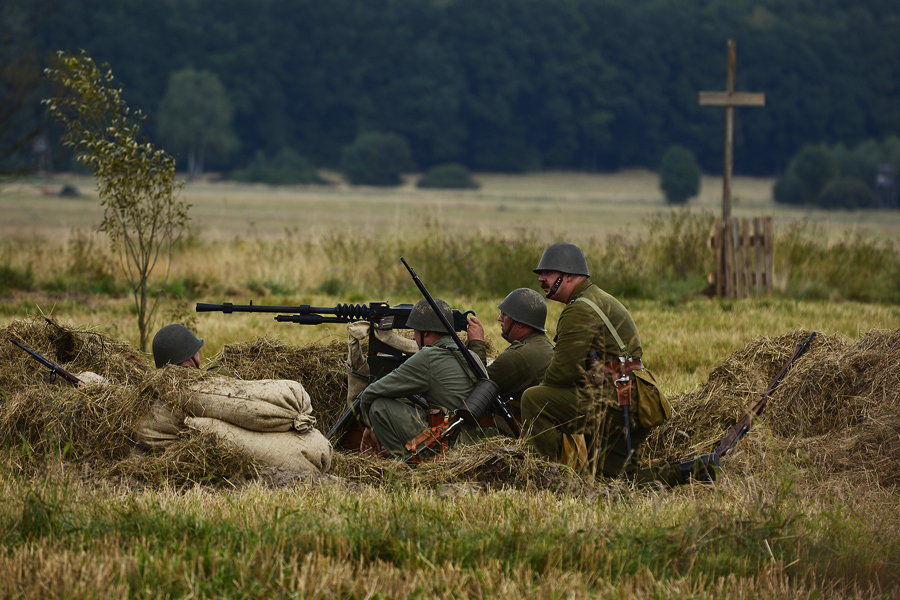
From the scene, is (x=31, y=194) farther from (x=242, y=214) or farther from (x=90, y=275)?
(x=90, y=275)

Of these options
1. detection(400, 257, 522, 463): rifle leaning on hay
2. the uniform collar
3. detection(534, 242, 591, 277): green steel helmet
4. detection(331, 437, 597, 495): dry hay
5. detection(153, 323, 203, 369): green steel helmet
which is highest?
detection(534, 242, 591, 277): green steel helmet

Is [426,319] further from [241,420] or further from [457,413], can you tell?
[241,420]

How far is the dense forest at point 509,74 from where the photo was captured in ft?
369

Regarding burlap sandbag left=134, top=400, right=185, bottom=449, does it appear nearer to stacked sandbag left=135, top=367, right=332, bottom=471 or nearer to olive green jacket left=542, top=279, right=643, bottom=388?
stacked sandbag left=135, top=367, right=332, bottom=471

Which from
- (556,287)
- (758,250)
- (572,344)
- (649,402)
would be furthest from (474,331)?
(758,250)

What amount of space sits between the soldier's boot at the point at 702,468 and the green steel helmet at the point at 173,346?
3.51 meters

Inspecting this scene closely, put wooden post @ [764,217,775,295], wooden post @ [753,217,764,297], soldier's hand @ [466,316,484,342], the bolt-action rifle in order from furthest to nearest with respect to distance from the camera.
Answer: wooden post @ [764,217,775,295] → wooden post @ [753,217,764,297] → the bolt-action rifle → soldier's hand @ [466,316,484,342]

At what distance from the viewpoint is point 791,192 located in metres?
89.6

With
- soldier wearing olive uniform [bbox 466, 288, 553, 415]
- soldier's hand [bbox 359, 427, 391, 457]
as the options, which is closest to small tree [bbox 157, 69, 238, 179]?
soldier's hand [bbox 359, 427, 391, 457]

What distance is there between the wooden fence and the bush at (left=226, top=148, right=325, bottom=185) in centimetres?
8867

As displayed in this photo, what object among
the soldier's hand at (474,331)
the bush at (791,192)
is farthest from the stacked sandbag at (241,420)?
the bush at (791,192)

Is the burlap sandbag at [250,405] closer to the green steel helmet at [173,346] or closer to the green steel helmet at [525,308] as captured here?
the green steel helmet at [173,346]

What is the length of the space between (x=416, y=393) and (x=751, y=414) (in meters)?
2.34

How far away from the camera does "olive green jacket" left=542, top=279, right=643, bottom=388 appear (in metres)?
6.09
